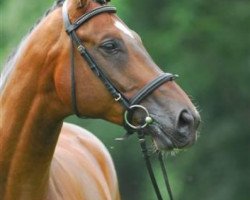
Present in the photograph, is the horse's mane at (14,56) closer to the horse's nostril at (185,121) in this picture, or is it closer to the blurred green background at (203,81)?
the horse's nostril at (185,121)

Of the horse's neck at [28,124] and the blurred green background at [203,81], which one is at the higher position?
the horse's neck at [28,124]

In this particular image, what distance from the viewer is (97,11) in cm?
619

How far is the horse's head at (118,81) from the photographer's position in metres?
5.95

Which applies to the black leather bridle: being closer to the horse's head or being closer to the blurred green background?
the horse's head

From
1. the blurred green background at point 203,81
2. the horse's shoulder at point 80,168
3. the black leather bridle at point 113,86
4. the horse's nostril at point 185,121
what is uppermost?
the black leather bridle at point 113,86

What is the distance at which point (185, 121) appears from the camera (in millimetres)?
5914

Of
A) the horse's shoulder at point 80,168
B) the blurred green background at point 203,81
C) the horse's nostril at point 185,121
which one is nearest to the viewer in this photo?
the horse's nostril at point 185,121

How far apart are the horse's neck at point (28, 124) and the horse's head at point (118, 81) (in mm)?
105

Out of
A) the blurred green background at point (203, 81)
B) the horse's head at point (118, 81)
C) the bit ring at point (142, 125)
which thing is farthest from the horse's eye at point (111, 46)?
the blurred green background at point (203, 81)

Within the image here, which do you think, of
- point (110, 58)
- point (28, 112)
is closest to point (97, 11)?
point (110, 58)

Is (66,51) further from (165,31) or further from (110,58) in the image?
(165,31)

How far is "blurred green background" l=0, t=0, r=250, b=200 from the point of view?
39.8 ft

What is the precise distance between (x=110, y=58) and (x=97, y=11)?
0.26 m

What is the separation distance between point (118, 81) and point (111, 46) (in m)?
0.18
